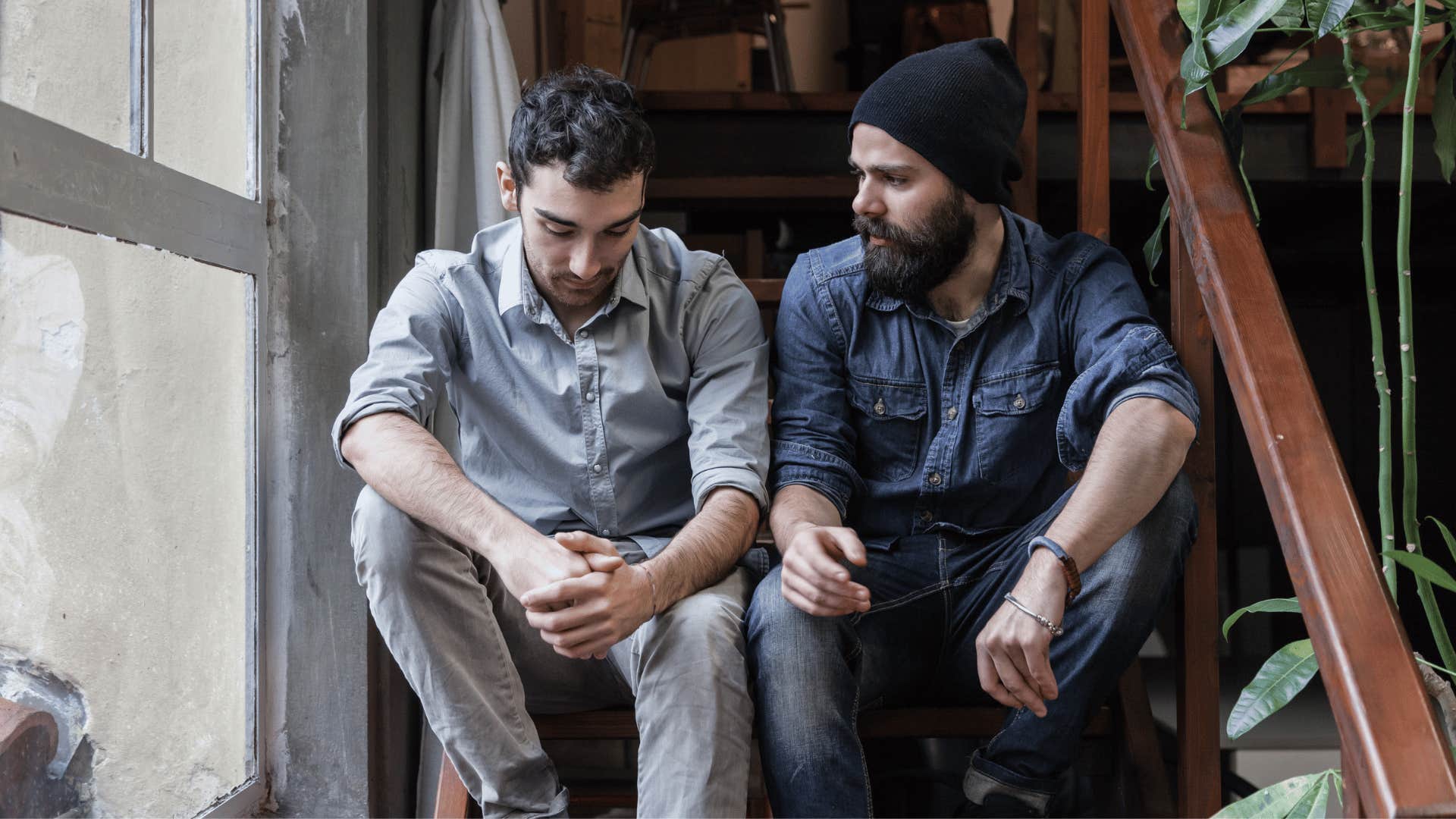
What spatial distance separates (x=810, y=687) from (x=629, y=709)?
326 millimetres

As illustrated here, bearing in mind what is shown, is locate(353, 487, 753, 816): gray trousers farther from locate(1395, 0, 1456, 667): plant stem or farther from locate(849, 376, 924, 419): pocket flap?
locate(1395, 0, 1456, 667): plant stem

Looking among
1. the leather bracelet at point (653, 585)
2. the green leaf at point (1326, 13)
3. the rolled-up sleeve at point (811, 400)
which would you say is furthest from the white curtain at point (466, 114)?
the green leaf at point (1326, 13)

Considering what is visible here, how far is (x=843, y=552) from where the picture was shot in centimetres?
137

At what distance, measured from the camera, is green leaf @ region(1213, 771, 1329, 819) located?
3.42ft

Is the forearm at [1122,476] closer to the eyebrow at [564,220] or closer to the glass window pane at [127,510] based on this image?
the eyebrow at [564,220]

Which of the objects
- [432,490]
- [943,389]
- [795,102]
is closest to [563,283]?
[432,490]

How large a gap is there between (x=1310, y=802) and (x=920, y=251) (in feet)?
2.89

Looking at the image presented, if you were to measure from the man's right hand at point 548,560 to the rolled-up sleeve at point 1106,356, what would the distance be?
25.5 inches

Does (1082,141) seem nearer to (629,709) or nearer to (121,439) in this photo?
(629,709)

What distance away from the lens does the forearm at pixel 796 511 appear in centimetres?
149

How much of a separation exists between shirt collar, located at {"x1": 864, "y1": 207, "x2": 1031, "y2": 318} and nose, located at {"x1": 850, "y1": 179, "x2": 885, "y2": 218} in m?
0.11

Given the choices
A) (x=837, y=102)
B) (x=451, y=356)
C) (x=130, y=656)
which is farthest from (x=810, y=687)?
(x=837, y=102)

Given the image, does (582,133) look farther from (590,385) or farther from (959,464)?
(959,464)

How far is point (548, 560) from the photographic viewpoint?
1338 mm
